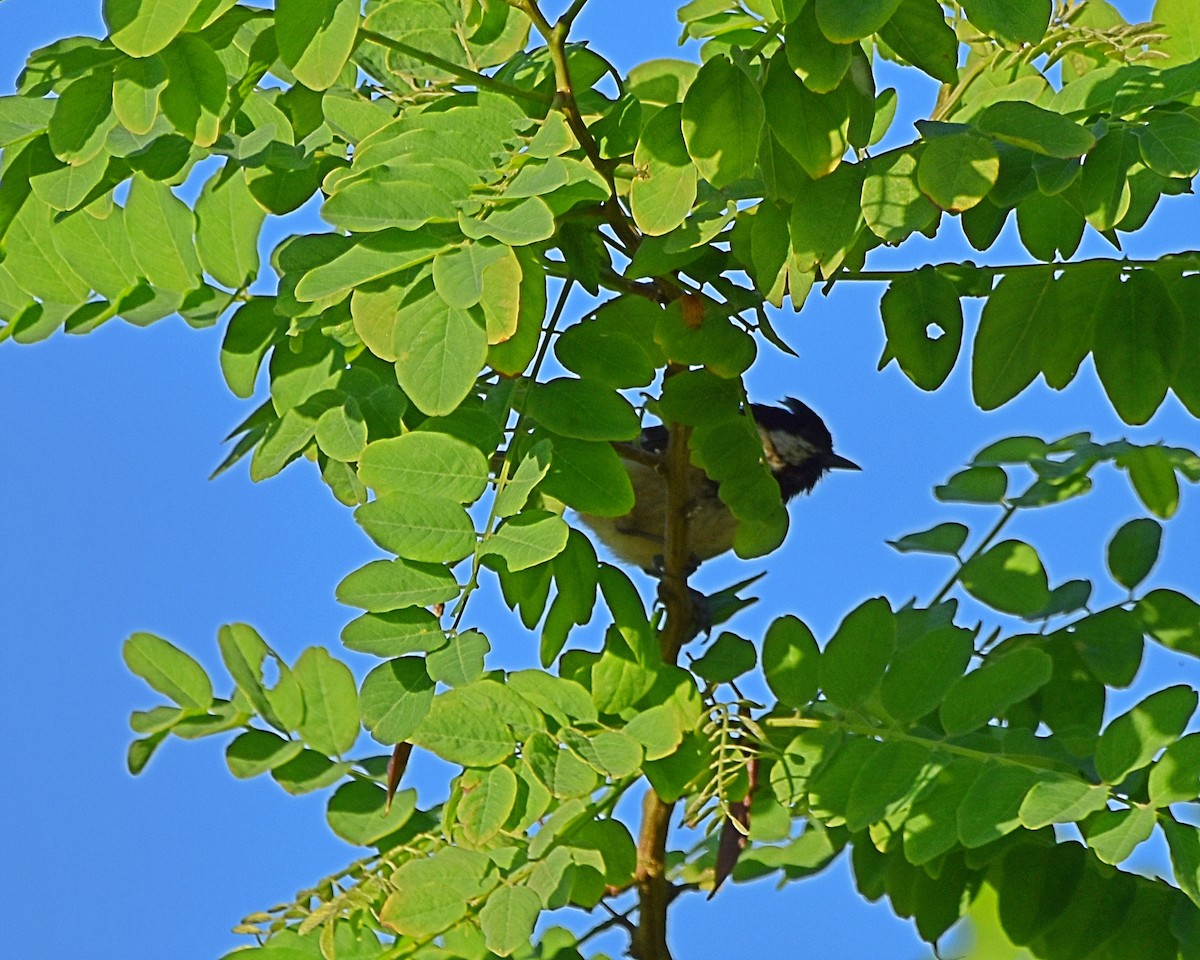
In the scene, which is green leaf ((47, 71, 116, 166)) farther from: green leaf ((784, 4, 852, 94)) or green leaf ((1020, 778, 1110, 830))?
green leaf ((1020, 778, 1110, 830))

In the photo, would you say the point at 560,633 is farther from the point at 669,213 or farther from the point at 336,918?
the point at 669,213

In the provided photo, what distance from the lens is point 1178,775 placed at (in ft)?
4.68

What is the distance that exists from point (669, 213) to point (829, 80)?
0.19 m

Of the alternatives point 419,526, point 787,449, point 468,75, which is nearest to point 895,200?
point 468,75

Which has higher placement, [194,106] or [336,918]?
[194,106]

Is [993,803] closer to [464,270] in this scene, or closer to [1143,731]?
[1143,731]

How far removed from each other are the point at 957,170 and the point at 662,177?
254 millimetres

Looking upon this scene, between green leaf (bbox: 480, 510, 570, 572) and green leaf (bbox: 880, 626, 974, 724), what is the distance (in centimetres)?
50

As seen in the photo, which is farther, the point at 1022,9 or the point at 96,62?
the point at 96,62

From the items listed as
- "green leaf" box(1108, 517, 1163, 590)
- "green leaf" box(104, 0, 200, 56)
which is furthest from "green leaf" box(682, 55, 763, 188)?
"green leaf" box(1108, 517, 1163, 590)

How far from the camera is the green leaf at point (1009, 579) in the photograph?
1.95 meters

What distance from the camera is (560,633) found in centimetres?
162

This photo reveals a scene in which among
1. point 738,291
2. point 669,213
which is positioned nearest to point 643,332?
point 738,291

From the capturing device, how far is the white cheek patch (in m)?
3.77
